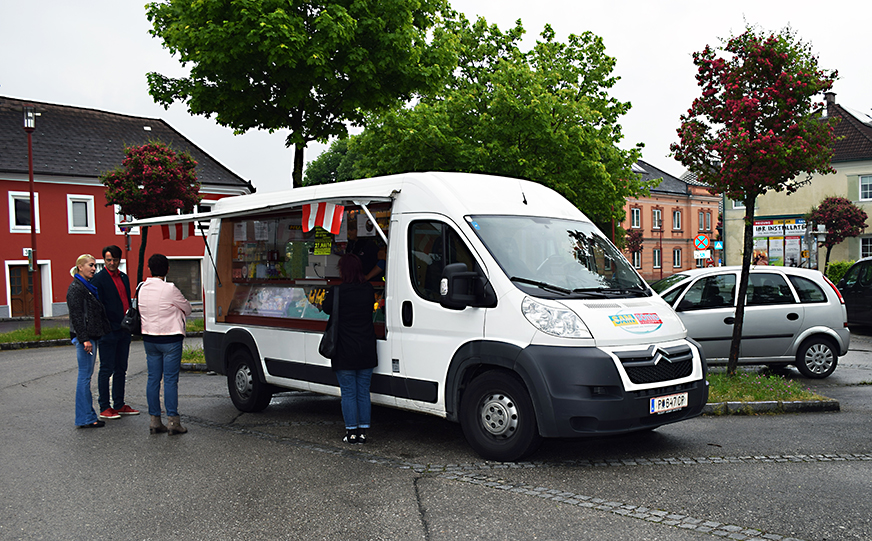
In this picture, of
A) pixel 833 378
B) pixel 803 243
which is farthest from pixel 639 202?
pixel 833 378

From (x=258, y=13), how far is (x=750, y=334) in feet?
29.4

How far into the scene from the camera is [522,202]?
726 centimetres

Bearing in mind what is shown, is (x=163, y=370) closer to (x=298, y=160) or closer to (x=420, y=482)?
(x=420, y=482)

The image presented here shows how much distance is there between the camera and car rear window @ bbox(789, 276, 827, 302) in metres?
11.0

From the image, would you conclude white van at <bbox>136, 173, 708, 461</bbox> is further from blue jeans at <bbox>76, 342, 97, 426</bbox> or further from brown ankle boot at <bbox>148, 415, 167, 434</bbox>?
blue jeans at <bbox>76, 342, 97, 426</bbox>

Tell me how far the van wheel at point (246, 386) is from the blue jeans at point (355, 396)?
6.41 ft

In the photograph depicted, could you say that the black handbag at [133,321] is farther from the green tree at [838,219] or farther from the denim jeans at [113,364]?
the green tree at [838,219]

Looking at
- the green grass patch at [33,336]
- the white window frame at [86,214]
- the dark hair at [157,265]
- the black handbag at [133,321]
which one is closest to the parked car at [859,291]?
the dark hair at [157,265]

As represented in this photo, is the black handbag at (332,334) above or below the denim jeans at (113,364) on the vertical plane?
above

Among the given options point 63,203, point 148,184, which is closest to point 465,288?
point 148,184

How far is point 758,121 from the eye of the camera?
973cm

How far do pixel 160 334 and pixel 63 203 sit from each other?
28958mm

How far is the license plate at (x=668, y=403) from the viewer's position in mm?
6059

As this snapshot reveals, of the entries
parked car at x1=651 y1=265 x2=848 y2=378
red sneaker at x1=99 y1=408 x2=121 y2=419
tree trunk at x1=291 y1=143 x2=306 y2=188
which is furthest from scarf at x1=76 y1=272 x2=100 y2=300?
parked car at x1=651 y1=265 x2=848 y2=378
